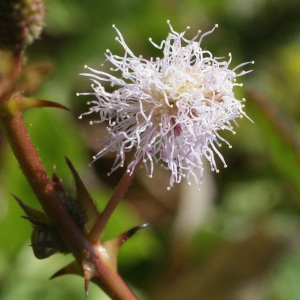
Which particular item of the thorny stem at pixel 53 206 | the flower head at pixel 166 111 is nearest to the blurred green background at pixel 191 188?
the flower head at pixel 166 111

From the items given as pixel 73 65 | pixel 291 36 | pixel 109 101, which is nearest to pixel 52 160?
pixel 73 65

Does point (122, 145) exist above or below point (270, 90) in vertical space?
below

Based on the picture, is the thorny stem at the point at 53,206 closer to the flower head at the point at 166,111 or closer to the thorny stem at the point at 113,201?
the thorny stem at the point at 113,201

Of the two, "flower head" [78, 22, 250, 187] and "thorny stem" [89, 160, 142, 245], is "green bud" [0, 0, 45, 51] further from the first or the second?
"thorny stem" [89, 160, 142, 245]

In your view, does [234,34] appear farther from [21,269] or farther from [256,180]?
[21,269]

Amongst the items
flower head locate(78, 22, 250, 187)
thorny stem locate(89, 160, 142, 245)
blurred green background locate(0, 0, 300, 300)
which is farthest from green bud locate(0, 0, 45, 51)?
blurred green background locate(0, 0, 300, 300)

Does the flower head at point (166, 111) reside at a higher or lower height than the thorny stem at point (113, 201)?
higher

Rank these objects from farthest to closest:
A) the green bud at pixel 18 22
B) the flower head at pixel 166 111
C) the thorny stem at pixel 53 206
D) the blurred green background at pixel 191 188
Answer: the blurred green background at pixel 191 188 → the flower head at pixel 166 111 → the thorny stem at pixel 53 206 → the green bud at pixel 18 22

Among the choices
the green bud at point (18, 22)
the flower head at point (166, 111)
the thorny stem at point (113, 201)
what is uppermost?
the green bud at point (18, 22)

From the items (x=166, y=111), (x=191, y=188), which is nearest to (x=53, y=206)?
(x=166, y=111)
